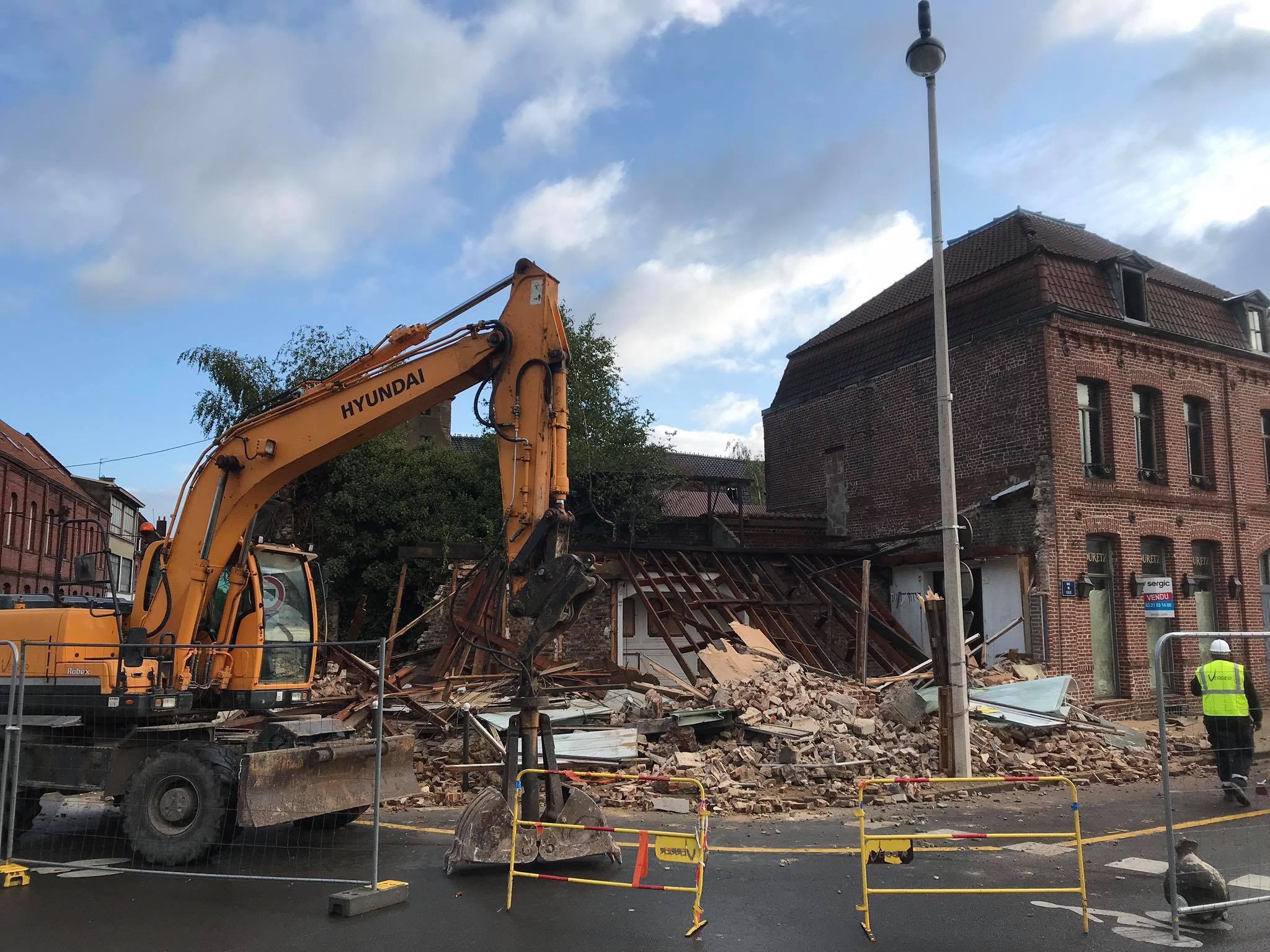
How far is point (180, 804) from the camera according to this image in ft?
28.1

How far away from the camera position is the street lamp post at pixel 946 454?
37.8ft

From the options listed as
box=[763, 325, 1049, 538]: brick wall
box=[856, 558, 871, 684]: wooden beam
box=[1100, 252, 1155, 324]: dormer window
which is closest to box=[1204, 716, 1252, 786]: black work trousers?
box=[856, 558, 871, 684]: wooden beam

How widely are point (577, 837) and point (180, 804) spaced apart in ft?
11.6

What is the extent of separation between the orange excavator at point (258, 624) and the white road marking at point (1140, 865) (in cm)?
424

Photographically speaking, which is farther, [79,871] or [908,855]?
[79,871]

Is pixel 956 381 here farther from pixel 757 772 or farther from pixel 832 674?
pixel 757 772

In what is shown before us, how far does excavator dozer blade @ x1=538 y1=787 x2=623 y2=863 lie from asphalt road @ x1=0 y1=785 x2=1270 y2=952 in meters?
0.17

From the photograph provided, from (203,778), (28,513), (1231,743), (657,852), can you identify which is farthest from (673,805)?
(28,513)

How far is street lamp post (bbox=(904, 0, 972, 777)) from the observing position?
37.8 feet

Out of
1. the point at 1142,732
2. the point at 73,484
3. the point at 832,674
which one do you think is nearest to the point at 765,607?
the point at 832,674

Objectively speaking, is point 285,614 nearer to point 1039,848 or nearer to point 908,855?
point 908,855

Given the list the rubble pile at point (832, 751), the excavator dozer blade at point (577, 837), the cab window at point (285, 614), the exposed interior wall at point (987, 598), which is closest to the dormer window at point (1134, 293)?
the exposed interior wall at point (987, 598)

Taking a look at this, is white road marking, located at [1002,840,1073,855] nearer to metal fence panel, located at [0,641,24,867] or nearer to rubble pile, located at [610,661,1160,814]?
rubble pile, located at [610,661,1160,814]

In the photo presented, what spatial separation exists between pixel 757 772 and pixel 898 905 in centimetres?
514
